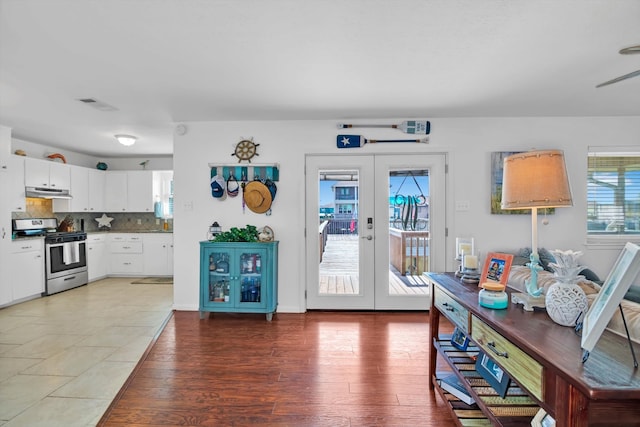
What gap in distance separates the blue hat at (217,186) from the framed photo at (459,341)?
9.49 ft

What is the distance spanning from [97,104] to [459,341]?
3.97 meters

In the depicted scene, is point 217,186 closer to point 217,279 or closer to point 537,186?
point 217,279

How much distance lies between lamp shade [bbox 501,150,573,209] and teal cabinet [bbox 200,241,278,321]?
2632 mm

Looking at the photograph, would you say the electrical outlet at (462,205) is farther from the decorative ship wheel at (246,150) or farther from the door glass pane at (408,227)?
the decorative ship wheel at (246,150)

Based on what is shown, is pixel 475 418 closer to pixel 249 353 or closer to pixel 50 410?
pixel 249 353

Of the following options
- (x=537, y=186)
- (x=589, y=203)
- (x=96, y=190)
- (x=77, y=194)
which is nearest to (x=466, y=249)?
(x=537, y=186)

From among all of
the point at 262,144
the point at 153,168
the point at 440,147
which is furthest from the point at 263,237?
the point at 153,168

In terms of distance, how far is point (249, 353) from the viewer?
110 inches

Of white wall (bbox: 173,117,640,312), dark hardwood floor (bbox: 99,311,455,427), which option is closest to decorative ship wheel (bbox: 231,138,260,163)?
white wall (bbox: 173,117,640,312)

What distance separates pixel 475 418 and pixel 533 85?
2.68 m

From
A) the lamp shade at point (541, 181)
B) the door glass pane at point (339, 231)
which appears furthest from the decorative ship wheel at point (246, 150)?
the lamp shade at point (541, 181)

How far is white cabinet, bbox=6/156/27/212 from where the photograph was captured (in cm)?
426

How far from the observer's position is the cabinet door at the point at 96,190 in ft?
19.0

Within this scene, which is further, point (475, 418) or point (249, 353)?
point (249, 353)
